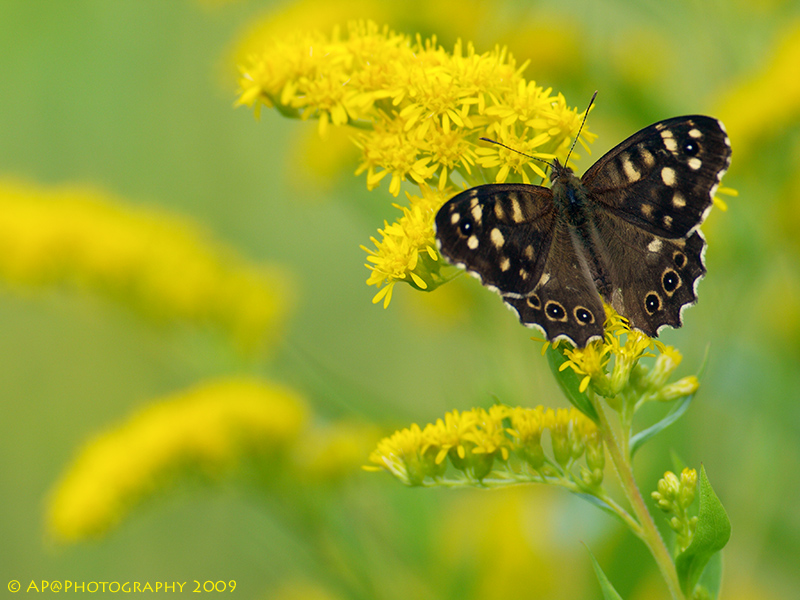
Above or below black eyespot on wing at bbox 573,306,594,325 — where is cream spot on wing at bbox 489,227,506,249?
above

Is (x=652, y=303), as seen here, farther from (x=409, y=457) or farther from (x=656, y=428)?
(x=409, y=457)

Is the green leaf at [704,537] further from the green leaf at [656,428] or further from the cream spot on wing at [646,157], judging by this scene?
the cream spot on wing at [646,157]

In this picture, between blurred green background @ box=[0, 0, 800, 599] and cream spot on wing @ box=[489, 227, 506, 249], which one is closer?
cream spot on wing @ box=[489, 227, 506, 249]

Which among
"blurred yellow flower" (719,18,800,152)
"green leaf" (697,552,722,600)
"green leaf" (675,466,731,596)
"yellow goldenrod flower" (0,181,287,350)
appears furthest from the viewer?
"yellow goldenrod flower" (0,181,287,350)

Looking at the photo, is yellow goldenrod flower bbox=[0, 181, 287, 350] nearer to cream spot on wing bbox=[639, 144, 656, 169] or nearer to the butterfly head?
the butterfly head

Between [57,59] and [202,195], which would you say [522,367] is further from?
[57,59]

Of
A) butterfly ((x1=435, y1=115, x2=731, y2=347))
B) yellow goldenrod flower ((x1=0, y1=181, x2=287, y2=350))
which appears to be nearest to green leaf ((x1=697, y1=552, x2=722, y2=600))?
butterfly ((x1=435, y1=115, x2=731, y2=347))

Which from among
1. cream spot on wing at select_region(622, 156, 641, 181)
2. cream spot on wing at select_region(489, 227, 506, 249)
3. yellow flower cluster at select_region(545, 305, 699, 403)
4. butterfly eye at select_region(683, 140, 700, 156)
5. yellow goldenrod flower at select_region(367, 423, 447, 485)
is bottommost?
yellow goldenrod flower at select_region(367, 423, 447, 485)
